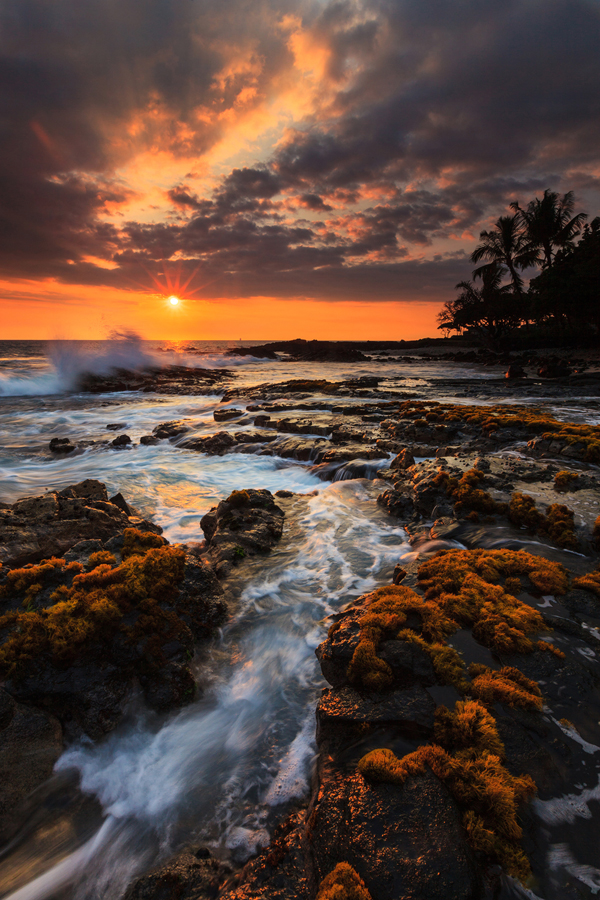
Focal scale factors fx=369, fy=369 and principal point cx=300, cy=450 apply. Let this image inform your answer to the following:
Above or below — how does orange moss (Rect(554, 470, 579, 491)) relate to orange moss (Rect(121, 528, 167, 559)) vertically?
above

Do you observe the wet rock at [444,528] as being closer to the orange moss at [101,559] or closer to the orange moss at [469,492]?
the orange moss at [469,492]

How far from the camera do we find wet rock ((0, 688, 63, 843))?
3.06 m

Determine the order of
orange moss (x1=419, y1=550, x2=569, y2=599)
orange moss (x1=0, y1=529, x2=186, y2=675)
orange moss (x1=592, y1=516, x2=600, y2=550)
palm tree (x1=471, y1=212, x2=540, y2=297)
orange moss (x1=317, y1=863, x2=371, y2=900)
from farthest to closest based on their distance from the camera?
palm tree (x1=471, y1=212, x2=540, y2=297), orange moss (x1=592, y1=516, x2=600, y2=550), orange moss (x1=419, y1=550, x2=569, y2=599), orange moss (x1=0, y1=529, x2=186, y2=675), orange moss (x1=317, y1=863, x2=371, y2=900)

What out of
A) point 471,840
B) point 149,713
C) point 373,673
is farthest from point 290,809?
point 149,713

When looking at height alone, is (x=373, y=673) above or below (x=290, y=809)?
above

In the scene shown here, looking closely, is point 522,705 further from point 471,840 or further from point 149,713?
point 149,713

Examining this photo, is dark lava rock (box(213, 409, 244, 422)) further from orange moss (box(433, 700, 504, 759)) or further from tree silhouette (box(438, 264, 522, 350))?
tree silhouette (box(438, 264, 522, 350))

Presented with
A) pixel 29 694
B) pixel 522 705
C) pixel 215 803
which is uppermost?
pixel 522 705

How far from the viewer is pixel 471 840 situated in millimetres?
2297

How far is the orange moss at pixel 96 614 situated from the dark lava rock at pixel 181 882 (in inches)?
66.6

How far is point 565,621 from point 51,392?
36753 mm

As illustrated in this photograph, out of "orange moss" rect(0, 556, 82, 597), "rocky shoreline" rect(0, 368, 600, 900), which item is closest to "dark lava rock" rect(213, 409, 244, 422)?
"rocky shoreline" rect(0, 368, 600, 900)

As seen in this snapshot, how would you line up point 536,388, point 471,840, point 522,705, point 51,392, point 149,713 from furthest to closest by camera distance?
point 51,392
point 536,388
point 149,713
point 522,705
point 471,840

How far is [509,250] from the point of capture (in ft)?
142
